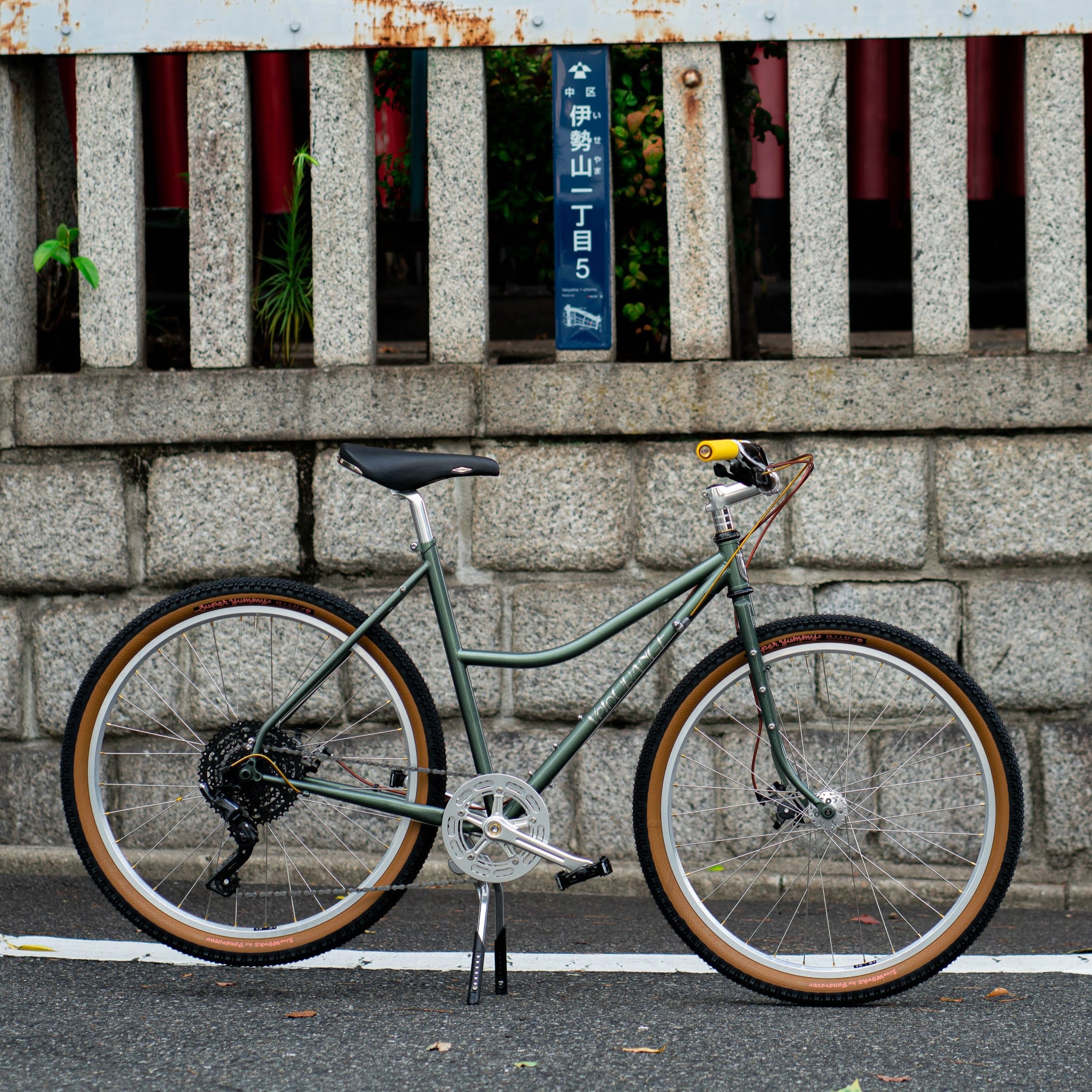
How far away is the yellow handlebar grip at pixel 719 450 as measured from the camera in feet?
9.84

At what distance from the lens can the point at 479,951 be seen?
307 cm

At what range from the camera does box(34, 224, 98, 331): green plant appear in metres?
4.34

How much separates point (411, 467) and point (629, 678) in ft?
2.37

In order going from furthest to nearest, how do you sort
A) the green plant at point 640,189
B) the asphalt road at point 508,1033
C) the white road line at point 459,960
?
the green plant at point 640,189, the white road line at point 459,960, the asphalt road at point 508,1033

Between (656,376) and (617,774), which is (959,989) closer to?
(617,774)

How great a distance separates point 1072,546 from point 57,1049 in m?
3.19

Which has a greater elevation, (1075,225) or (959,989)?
(1075,225)

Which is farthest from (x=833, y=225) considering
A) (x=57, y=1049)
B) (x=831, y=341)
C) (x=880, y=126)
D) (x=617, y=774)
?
(x=57, y=1049)

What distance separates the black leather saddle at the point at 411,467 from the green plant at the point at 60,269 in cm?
174

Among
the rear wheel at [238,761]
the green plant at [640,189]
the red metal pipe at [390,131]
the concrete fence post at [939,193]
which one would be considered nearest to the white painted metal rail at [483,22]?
the concrete fence post at [939,193]

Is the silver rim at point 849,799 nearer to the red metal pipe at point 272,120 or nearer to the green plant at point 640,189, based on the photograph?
the green plant at point 640,189

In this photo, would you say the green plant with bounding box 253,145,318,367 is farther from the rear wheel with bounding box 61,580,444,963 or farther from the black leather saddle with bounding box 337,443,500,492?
the black leather saddle with bounding box 337,443,500,492

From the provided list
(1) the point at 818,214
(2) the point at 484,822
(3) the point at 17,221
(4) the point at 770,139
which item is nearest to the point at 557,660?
(2) the point at 484,822

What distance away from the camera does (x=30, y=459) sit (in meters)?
4.38
